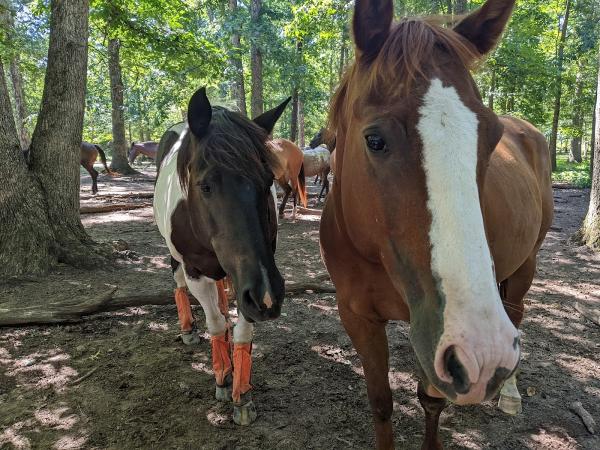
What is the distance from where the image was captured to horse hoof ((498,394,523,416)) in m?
2.62

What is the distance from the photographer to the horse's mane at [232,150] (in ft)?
7.50

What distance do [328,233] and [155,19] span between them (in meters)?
7.63

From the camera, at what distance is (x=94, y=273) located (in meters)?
5.18

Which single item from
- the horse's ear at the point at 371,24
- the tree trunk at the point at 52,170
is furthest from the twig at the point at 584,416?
the tree trunk at the point at 52,170

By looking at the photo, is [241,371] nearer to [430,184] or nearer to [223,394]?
[223,394]

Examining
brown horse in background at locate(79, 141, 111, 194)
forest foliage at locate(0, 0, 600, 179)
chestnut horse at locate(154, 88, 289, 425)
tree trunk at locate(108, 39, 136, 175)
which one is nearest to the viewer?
chestnut horse at locate(154, 88, 289, 425)

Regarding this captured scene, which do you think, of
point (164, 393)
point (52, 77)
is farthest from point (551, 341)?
point (52, 77)

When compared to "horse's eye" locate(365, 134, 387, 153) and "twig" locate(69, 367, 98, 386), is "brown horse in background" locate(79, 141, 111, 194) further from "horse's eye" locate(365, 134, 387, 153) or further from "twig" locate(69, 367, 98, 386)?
"horse's eye" locate(365, 134, 387, 153)

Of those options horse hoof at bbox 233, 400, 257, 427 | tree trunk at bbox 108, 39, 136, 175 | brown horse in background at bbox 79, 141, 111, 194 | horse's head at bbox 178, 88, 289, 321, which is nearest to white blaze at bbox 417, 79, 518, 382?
horse's head at bbox 178, 88, 289, 321

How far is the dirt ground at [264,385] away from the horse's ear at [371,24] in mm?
2201

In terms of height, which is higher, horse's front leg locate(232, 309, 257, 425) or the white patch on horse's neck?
the white patch on horse's neck

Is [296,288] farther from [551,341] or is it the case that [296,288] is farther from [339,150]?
[339,150]

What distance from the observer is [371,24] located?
1.46 m

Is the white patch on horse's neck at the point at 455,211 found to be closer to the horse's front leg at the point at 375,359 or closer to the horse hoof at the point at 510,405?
the horse's front leg at the point at 375,359
